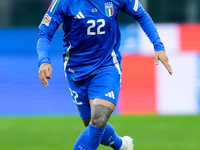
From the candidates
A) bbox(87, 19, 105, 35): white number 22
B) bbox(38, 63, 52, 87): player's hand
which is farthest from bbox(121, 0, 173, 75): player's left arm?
bbox(38, 63, 52, 87): player's hand

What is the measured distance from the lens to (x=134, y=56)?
13.6m

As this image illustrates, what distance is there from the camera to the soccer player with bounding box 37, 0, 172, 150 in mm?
6516

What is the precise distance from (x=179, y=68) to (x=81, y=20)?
277 inches

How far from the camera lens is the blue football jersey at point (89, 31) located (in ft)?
21.5

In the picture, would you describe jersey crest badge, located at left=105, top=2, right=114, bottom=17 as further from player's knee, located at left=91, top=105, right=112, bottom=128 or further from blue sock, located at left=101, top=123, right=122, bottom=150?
blue sock, located at left=101, top=123, right=122, bottom=150

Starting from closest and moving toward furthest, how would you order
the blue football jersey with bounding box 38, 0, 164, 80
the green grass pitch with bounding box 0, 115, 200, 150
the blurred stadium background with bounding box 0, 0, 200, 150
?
the blue football jersey with bounding box 38, 0, 164, 80, the green grass pitch with bounding box 0, 115, 200, 150, the blurred stadium background with bounding box 0, 0, 200, 150

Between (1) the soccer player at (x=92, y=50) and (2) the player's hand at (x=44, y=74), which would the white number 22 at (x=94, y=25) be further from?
(2) the player's hand at (x=44, y=74)

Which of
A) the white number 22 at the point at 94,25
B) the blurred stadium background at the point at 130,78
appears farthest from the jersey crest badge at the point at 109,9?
the blurred stadium background at the point at 130,78

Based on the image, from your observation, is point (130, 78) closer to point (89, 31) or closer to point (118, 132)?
point (118, 132)

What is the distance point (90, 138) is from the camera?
21.4ft

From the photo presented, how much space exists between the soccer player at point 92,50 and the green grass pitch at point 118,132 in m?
2.34

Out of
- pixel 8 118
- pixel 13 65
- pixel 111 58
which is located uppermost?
pixel 111 58

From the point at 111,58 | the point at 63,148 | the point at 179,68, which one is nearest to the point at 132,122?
the point at 179,68

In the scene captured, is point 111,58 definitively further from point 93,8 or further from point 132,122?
point 132,122
